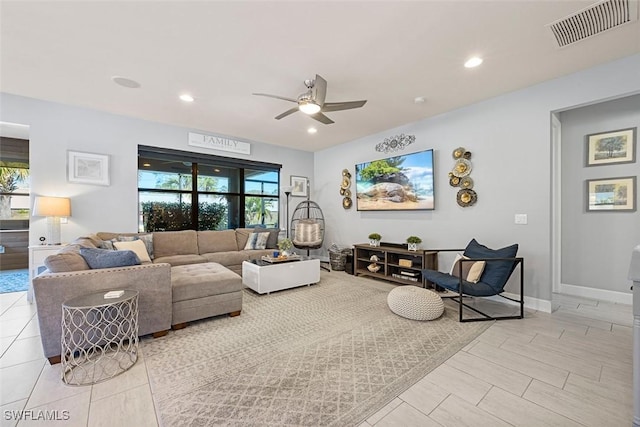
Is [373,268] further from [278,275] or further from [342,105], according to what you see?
[342,105]

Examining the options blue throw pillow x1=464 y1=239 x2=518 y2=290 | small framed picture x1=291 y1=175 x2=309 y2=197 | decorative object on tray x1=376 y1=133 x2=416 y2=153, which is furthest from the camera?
small framed picture x1=291 y1=175 x2=309 y2=197

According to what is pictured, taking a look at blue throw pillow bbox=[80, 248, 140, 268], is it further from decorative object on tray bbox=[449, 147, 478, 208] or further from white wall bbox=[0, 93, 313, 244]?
decorative object on tray bbox=[449, 147, 478, 208]

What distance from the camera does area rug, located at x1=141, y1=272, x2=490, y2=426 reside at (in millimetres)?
1595

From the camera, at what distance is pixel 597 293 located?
354 cm

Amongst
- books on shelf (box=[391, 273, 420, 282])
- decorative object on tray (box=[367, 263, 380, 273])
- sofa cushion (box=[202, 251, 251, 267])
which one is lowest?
books on shelf (box=[391, 273, 420, 282])

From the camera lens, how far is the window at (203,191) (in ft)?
15.9

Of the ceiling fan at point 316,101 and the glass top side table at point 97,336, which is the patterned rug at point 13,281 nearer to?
the glass top side table at point 97,336

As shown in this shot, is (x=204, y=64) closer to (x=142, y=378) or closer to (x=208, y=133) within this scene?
(x=208, y=133)

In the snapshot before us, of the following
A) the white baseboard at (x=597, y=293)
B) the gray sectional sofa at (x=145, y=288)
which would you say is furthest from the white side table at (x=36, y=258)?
the white baseboard at (x=597, y=293)

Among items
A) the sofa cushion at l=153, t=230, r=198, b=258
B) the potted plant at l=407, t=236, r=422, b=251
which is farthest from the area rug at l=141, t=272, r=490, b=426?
the sofa cushion at l=153, t=230, r=198, b=258

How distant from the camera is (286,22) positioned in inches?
85.7

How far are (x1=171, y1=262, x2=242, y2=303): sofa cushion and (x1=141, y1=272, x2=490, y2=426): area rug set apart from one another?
334mm

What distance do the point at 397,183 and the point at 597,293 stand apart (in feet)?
10.3

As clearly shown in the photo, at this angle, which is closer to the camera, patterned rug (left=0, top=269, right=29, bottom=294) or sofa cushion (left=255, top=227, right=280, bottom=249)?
patterned rug (left=0, top=269, right=29, bottom=294)
